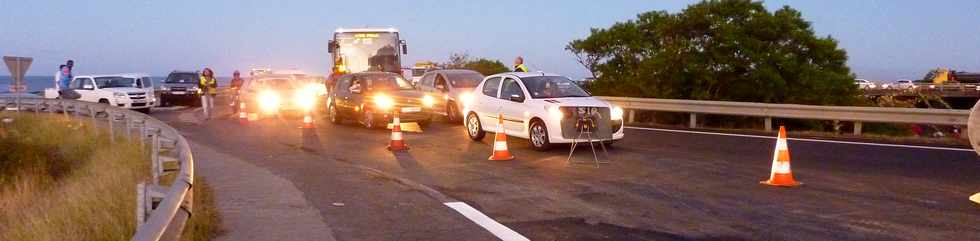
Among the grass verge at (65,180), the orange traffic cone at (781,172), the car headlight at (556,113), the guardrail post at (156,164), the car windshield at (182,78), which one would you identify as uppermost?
the car windshield at (182,78)

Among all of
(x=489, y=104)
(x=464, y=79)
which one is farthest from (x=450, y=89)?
(x=489, y=104)

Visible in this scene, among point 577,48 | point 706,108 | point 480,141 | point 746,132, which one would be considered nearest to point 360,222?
point 480,141

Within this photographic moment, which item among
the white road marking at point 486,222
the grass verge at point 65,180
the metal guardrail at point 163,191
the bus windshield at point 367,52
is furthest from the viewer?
the bus windshield at point 367,52

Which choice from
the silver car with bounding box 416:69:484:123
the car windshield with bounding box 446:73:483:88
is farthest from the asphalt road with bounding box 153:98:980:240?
the car windshield with bounding box 446:73:483:88

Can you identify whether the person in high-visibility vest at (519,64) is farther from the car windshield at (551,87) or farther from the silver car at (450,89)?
the car windshield at (551,87)

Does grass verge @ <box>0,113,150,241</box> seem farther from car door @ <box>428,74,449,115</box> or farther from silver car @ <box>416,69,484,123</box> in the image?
silver car @ <box>416,69,484,123</box>

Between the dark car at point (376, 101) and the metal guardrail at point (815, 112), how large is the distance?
190 inches

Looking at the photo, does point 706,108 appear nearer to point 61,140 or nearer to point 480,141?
point 480,141

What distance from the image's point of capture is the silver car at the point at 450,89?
21.1m

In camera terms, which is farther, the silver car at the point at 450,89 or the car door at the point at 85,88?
the car door at the point at 85,88

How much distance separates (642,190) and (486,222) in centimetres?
243

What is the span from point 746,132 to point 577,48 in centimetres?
2666

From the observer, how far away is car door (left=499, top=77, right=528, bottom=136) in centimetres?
1494

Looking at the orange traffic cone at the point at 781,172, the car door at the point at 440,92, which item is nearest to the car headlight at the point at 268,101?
the car door at the point at 440,92
